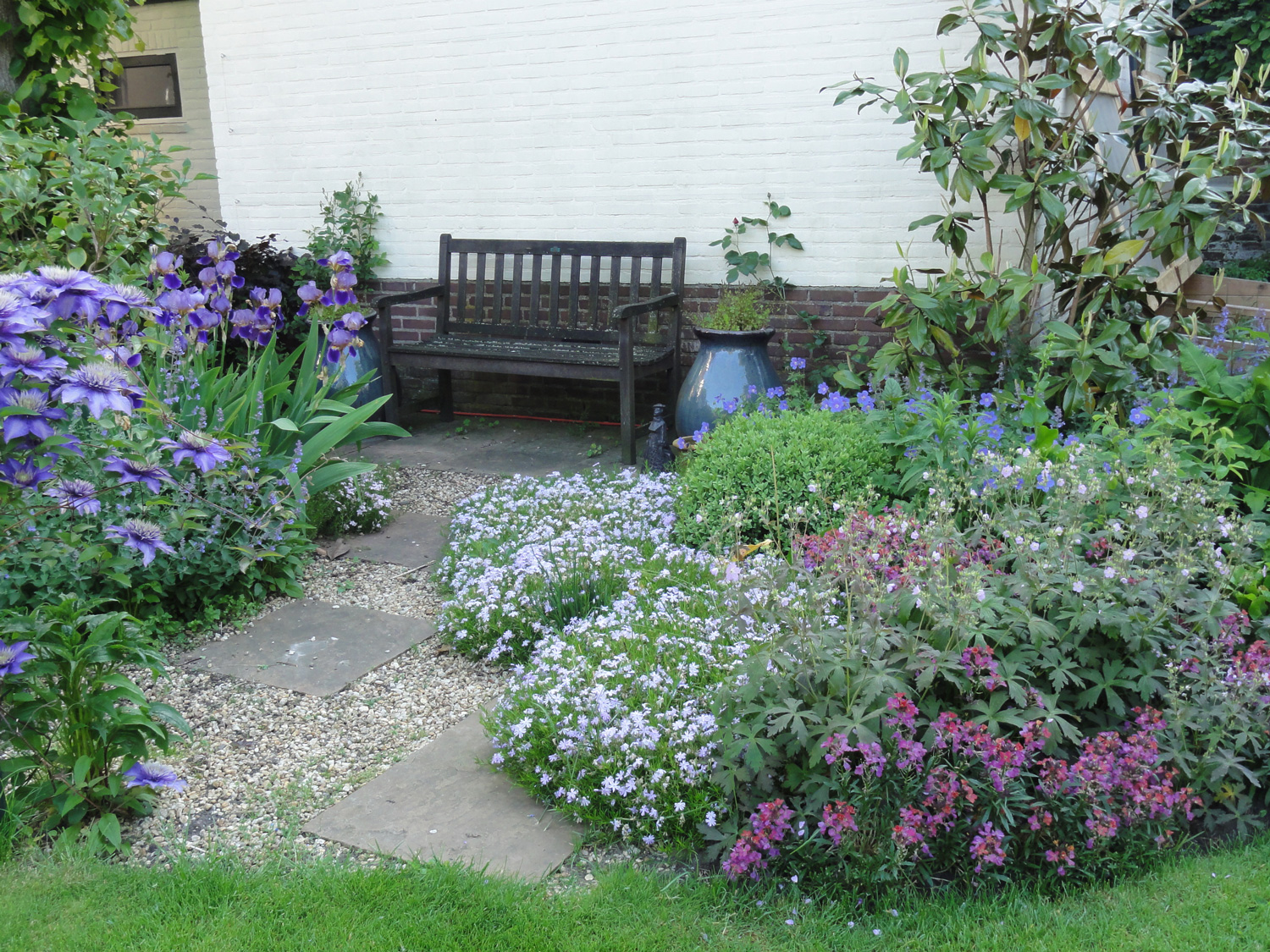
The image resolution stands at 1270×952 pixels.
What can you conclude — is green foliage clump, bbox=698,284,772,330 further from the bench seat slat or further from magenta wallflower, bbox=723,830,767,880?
magenta wallflower, bbox=723,830,767,880

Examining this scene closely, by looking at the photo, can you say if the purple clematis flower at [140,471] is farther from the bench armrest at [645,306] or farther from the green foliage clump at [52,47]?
the green foliage clump at [52,47]

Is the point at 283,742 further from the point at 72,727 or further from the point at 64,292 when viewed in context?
the point at 64,292

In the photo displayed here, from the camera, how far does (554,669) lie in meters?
2.72

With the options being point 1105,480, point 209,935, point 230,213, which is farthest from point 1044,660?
point 230,213

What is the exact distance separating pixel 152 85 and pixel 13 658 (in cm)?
927

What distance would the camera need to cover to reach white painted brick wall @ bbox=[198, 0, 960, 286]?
527cm

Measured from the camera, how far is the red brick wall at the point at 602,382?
5.46 m

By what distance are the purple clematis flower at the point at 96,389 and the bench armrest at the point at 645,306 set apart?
3227 millimetres

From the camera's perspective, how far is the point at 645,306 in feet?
17.0

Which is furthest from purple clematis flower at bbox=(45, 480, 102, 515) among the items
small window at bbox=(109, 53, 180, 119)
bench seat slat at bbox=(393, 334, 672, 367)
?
small window at bbox=(109, 53, 180, 119)

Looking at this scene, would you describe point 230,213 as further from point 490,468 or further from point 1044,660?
point 1044,660

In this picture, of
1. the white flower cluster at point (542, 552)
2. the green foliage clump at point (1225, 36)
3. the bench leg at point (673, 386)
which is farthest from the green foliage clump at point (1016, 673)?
the green foliage clump at point (1225, 36)

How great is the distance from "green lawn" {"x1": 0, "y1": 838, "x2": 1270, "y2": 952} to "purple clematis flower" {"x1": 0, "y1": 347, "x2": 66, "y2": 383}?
1.09 meters

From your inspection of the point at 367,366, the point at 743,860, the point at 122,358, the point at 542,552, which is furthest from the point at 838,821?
the point at 367,366
